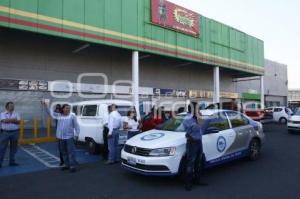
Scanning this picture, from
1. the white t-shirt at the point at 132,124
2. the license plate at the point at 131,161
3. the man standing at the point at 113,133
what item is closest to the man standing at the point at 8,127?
the man standing at the point at 113,133

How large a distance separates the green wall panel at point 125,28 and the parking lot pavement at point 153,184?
882 centimetres

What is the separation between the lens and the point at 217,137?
22.2 ft

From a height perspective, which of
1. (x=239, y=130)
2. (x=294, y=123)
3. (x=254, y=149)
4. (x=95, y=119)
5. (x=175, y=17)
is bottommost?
(x=254, y=149)

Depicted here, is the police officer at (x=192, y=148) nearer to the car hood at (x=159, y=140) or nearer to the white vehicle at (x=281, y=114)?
the car hood at (x=159, y=140)

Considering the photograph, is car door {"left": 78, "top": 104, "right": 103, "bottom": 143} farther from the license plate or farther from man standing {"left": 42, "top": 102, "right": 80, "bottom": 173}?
the license plate

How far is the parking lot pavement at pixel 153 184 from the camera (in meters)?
5.33

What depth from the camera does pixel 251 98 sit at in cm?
3566

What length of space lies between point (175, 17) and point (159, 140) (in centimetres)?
1596

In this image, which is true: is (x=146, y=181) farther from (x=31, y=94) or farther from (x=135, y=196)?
(x=31, y=94)

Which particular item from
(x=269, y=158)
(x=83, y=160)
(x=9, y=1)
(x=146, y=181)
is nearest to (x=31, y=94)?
(x=9, y=1)

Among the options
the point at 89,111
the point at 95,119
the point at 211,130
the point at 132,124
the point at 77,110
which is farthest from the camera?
the point at 77,110

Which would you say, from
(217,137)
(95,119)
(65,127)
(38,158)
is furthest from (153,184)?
(38,158)

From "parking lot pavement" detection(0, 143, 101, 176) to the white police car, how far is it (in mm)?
2874

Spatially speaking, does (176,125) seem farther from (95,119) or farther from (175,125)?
(95,119)
